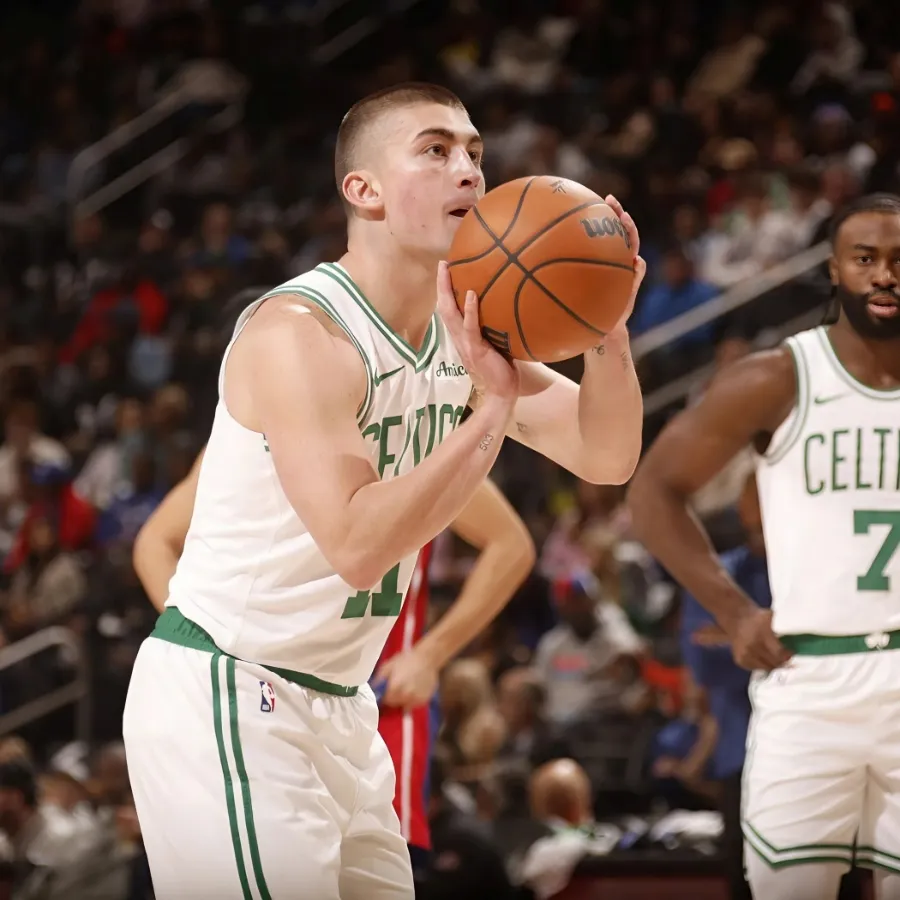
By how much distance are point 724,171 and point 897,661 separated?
23.3ft

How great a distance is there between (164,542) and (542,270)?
72.6 inches

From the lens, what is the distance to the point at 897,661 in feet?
12.8

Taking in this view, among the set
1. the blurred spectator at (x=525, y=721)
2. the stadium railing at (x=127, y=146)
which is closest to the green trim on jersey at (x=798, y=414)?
the blurred spectator at (x=525, y=721)

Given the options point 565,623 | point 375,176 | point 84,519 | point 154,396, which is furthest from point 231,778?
point 154,396

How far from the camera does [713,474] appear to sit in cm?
429

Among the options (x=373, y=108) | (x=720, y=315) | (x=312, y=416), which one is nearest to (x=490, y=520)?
(x=373, y=108)

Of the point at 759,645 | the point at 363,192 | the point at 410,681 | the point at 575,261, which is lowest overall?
the point at 410,681

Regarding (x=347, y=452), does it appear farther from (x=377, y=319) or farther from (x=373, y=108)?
(x=373, y=108)

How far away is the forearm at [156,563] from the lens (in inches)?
170

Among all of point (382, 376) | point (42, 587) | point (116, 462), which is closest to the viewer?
point (382, 376)

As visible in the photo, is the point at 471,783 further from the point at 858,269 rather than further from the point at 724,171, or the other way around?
the point at 724,171

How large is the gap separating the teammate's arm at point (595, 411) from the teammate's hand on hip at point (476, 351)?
12.1 inches

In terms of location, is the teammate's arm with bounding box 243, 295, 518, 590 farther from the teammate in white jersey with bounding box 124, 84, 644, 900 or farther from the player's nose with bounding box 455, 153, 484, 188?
the player's nose with bounding box 455, 153, 484, 188

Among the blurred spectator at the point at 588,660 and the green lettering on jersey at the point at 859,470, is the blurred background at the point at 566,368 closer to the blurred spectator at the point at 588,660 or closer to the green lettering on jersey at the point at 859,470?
the blurred spectator at the point at 588,660
